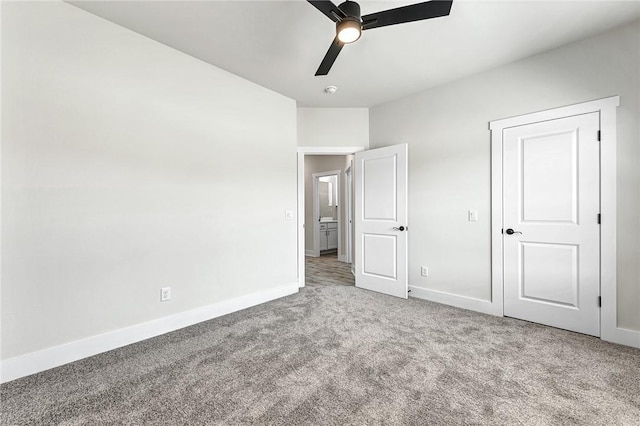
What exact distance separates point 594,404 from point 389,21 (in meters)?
2.60

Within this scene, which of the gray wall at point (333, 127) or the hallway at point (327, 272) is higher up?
the gray wall at point (333, 127)

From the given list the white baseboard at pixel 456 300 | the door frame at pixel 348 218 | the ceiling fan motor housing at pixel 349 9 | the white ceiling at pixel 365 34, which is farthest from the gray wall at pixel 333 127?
the ceiling fan motor housing at pixel 349 9

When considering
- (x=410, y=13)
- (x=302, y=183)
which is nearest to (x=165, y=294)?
(x=302, y=183)

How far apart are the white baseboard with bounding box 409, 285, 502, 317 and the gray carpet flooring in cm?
32

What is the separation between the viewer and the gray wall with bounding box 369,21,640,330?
94.0 inches

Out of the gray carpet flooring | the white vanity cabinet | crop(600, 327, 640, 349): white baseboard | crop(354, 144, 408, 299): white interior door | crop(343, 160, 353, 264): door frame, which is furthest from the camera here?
the white vanity cabinet

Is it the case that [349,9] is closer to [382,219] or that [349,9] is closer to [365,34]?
[365,34]

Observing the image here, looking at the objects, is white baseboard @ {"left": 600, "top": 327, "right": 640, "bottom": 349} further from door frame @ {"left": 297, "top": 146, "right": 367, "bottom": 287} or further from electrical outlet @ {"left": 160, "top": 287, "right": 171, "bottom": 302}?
electrical outlet @ {"left": 160, "top": 287, "right": 171, "bottom": 302}

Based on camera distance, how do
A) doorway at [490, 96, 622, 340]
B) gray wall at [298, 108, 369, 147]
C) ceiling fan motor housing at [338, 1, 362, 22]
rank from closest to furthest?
ceiling fan motor housing at [338, 1, 362, 22] → doorway at [490, 96, 622, 340] → gray wall at [298, 108, 369, 147]

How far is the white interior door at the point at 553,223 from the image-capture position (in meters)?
2.56

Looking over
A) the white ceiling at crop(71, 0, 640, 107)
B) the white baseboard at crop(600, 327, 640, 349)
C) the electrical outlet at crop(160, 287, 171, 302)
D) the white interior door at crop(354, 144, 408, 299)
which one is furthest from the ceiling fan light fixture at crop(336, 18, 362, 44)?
the white baseboard at crop(600, 327, 640, 349)

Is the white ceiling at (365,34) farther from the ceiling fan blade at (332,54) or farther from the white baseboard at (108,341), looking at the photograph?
the white baseboard at (108,341)

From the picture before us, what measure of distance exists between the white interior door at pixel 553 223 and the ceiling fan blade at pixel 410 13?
1.87 m

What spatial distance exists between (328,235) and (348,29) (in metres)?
6.05
